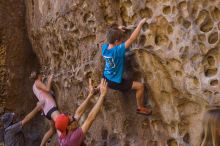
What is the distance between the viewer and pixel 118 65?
4711 millimetres

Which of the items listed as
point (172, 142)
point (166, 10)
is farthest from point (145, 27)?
point (172, 142)

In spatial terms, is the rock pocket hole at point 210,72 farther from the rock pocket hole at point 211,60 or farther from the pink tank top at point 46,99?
the pink tank top at point 46,99

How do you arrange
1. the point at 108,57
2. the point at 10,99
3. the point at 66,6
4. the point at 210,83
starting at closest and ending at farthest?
the point at 210,83 < the point at 108,57 < the point at 66,6 < the point at 10,99

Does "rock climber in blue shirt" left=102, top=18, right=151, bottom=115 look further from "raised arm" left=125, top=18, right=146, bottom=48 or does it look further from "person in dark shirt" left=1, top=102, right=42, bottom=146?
"person in dark shirt" left=1, top=102, right=42, bottom=146

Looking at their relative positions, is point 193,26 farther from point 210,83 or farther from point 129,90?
point 129,90

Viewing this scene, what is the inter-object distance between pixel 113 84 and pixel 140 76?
0.33 m

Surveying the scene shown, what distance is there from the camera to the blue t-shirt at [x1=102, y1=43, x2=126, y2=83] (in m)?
4.64

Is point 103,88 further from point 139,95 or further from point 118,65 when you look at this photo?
point 139,95

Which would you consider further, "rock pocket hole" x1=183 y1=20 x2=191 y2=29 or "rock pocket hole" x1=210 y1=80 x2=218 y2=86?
"rock pocket hole" x1=183 y1=20 x2=191 y2=29

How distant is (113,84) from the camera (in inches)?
188

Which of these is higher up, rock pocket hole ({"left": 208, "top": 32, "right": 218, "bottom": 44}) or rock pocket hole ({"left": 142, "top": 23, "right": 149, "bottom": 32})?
rock pocket hole ({"left": 142, "top": 23, "right": 149, "bottom": 32})

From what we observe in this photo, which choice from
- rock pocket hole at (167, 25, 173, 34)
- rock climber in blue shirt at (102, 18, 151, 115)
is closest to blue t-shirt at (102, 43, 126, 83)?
rock climber in blue shirt at (102, 18, 151, 115)

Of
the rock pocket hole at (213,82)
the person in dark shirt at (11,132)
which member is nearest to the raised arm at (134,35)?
the rock pocket hole at (213,82)

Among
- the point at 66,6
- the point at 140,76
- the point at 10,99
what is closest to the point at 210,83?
the point at 140,76
